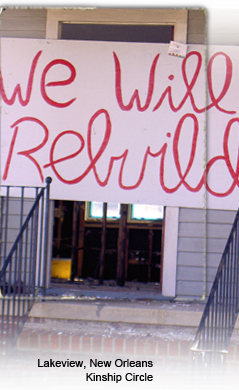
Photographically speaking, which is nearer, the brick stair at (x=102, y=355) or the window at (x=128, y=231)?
the brick stair at (x=102, y=355)

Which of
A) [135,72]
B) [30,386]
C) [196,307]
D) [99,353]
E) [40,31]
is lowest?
[30,386]

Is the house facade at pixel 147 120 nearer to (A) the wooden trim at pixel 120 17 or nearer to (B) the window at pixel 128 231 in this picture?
(A) the wooden trim at pixel 120 17

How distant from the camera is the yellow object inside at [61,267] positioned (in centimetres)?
662

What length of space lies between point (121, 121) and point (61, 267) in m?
3.04

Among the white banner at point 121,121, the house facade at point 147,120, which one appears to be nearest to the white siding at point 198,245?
Result: the house facade at point 147,120

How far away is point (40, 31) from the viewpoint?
14.7 feet

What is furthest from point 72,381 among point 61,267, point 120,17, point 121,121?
point 120,17

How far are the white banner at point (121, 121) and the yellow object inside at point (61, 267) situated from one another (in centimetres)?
246

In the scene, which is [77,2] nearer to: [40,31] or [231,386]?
[40,31]

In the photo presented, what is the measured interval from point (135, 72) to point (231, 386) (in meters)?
3.11

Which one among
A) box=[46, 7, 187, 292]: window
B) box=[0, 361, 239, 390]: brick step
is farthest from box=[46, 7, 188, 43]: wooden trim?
box=[0, 361, 239, 390]: brick step

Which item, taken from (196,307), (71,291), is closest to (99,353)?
(71,291)

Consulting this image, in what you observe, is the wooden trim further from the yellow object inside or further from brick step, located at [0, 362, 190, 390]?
the yellow object inside

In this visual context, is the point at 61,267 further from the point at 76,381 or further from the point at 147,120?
the point at 147,120
